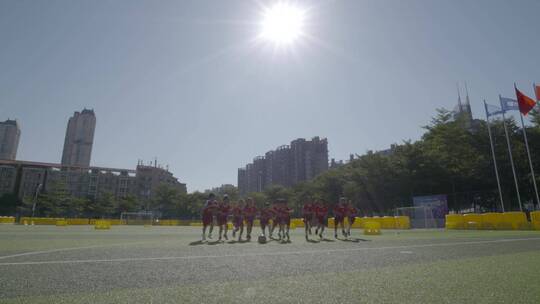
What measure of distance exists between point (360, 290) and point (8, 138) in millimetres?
221458

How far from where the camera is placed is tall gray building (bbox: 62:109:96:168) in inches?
6703

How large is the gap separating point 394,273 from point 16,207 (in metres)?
101

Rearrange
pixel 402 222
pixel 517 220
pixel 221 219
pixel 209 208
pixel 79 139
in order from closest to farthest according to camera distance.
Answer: pixel 209 208, pixel 221 219, pixel 517 220, pixel 402 222, pixel 79 139

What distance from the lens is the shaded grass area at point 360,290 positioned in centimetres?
283

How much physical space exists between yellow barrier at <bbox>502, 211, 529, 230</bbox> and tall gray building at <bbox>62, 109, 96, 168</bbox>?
189 m

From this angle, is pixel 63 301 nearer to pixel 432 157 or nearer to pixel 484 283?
pixel 484 283

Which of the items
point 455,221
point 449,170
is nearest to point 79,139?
point 449,170

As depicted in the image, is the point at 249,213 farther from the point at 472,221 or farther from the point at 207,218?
the point at 472,221

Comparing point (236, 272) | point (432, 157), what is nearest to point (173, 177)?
point (432, 157)

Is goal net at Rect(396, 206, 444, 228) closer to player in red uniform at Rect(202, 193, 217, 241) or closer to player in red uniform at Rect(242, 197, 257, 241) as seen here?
player in red uniform at Rect(242, 197, 257, 241)

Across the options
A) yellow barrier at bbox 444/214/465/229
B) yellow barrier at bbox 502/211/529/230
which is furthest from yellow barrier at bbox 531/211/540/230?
yellow barrier at bbox 444/214/465/229

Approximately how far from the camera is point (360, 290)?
10.6 feet

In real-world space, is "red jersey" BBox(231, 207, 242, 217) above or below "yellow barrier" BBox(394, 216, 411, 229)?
above

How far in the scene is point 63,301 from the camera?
2725 mm
